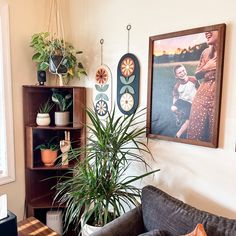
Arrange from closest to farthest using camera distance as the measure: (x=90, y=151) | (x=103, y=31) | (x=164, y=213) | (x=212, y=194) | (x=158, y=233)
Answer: (x=158, y=233) < (x=164, y=213) < (x=212, y=194) < (x=90, y=151) < (x=103, y=31)

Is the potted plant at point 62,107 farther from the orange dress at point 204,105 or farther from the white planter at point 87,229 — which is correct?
the orange dress at point 204,105

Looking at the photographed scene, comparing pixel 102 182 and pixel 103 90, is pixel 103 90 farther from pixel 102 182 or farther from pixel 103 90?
pixel 102 182

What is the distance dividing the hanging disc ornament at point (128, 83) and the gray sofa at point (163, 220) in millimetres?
698

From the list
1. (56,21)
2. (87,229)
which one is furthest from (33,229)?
(56,21)

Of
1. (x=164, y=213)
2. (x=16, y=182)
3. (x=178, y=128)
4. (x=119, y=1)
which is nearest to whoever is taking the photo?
(x=164, y=213)

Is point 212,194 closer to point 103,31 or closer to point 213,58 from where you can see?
point 213,58

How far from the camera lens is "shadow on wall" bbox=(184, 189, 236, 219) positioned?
1.52 m

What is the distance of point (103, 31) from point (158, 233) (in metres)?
1.65

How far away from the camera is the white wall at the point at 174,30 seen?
4.82 feet

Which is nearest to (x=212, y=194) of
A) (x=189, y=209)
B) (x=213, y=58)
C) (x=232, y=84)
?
(x=189, y=209)

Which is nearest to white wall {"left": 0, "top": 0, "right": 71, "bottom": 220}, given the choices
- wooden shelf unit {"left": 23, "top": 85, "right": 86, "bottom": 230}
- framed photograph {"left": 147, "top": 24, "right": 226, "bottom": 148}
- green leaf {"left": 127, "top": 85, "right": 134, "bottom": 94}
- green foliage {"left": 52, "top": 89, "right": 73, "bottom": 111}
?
wooden shelf unit {"left": 23, "top": 85, "right": 86, "bottom": 230}

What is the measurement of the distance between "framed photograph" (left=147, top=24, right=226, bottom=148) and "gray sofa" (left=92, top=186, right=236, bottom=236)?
0.42m

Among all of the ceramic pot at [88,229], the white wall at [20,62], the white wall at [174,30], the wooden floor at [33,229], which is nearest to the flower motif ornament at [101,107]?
the white wall at [174,30]

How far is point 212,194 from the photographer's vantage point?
157 centimetres
